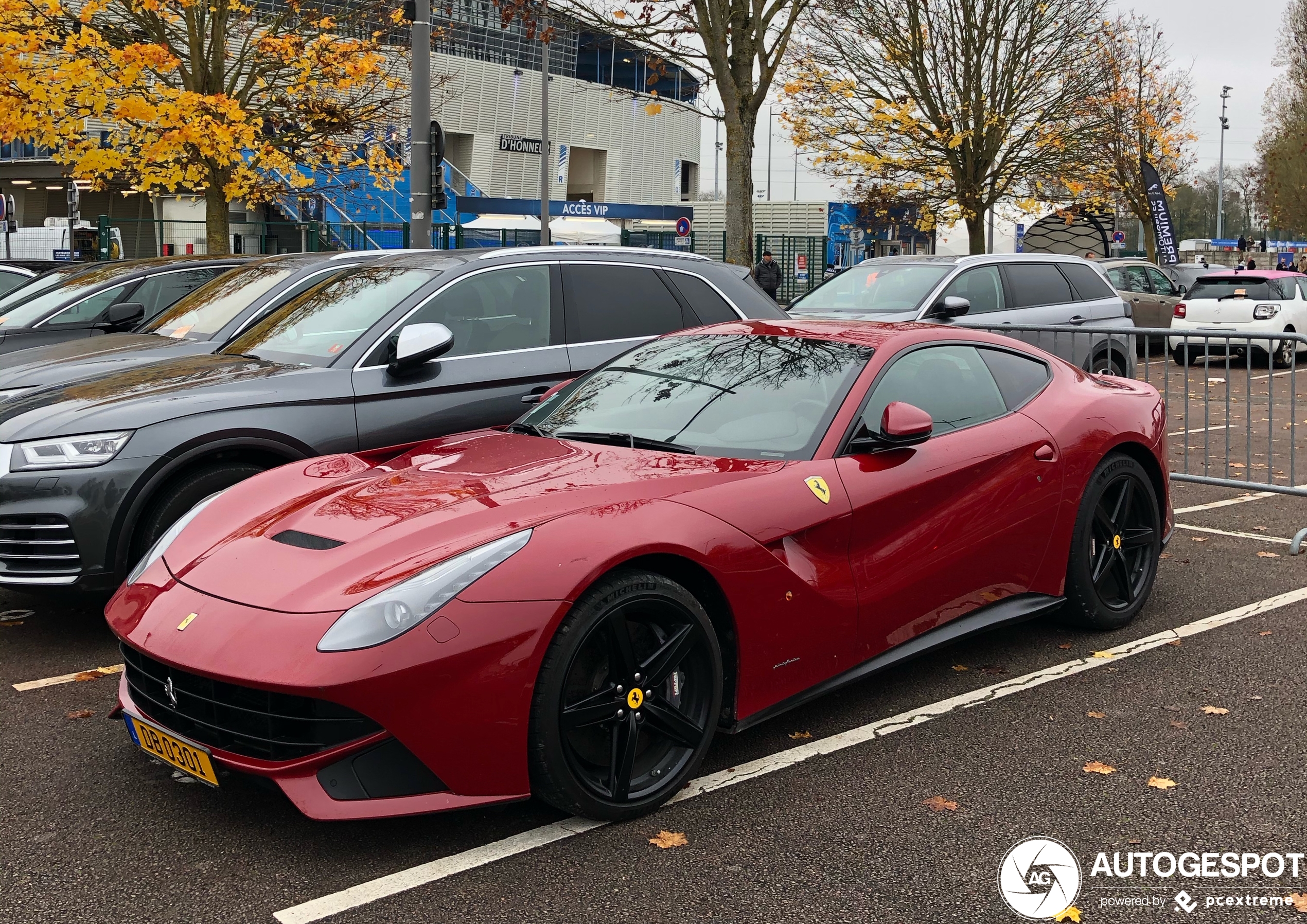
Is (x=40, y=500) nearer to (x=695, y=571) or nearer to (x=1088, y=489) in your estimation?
(x=695, y=571)

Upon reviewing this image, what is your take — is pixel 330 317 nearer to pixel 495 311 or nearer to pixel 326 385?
pixel 326 385

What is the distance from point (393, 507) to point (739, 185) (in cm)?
1536

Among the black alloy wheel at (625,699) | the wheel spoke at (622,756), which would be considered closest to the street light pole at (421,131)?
the black alloy wheel at (625,699)

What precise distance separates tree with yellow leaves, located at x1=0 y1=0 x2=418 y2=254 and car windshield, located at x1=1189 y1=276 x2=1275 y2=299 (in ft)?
45.0

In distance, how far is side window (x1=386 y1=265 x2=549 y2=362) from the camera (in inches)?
258

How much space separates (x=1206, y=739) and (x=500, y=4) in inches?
676

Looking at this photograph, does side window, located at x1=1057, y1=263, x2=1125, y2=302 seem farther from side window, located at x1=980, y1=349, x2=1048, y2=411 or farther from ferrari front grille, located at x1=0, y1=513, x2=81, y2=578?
ferrari front grille, located at x1=0, y1=513, x2=81, y2=578

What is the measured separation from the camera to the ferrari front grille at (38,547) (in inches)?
207

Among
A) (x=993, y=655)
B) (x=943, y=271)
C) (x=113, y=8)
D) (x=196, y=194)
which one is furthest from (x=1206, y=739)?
(x=196, y=194)

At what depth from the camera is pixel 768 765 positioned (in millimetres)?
4148

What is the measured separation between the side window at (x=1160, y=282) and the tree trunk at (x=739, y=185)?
31.4 ft

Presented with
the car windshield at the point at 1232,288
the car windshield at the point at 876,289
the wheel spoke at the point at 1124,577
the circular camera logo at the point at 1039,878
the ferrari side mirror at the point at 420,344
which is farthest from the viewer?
the car windshield at the point at 1232,288

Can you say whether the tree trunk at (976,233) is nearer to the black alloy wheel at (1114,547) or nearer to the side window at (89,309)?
the side window at (89,309)

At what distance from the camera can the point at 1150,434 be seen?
5730 millimetres
